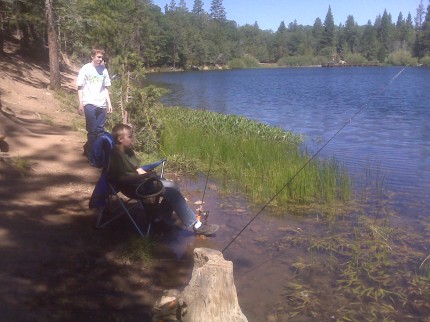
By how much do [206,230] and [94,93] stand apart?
10.0 feet

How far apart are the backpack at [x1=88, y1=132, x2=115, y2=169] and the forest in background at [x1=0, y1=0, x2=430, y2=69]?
169 inches

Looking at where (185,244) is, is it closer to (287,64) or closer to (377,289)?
(377,289)

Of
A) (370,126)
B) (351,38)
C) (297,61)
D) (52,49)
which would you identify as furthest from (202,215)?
(351,38)

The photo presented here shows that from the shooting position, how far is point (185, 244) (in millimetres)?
→ 5832

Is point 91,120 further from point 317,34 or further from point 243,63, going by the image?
point 317,34

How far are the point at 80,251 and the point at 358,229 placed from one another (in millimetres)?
3725

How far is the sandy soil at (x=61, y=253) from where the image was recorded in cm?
418

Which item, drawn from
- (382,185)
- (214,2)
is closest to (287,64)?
(214,2)

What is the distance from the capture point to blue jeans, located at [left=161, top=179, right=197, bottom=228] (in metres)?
5.70

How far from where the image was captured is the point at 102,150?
5.67 m

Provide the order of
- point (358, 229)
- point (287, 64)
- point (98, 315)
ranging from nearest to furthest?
point (98, 315) < point (358, 229) < point (287, 64)

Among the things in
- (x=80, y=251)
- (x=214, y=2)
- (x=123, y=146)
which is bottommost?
(x=80, y=251)

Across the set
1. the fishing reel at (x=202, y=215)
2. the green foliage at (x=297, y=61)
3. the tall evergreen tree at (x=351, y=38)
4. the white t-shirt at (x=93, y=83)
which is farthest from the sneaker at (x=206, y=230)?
the tall evergreen tree at (x=351, y=38)

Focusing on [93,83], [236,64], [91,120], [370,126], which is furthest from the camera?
[236,64]
